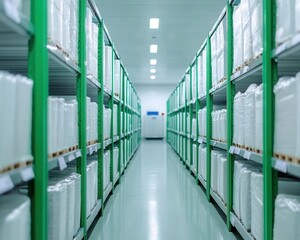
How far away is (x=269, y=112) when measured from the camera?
1879 mm

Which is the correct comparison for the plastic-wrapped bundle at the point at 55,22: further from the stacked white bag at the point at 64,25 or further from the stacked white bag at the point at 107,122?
the stacked white bag at the point at 107,122

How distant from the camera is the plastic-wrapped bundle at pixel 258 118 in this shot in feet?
6.79

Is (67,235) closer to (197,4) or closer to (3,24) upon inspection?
(3,24)

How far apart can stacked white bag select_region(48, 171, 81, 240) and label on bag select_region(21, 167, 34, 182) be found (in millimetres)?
384

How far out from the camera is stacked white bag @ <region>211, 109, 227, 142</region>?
3221mm

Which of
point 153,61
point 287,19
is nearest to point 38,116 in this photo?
point 287,19

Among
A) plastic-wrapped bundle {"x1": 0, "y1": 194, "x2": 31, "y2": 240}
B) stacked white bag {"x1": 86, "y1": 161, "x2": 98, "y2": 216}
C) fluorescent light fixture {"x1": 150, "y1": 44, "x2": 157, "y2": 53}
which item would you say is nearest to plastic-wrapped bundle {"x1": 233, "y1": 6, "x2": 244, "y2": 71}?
stacked white bag {"x1": 86, "y1": 161, "x2": 98, "y2": 216}

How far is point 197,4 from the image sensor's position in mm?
6359

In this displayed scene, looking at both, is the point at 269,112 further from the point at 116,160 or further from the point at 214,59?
the point at 116,160

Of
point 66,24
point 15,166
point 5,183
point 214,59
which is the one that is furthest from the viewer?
point 214,59

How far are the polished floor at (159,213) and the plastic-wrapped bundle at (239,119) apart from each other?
87 centimetres

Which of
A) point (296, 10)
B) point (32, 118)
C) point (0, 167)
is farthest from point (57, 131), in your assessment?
point (296, 10)

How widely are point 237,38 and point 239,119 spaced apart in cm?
69

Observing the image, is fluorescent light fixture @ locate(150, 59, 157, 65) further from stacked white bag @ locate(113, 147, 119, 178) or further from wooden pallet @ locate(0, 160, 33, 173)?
wooden pallet @ locate(0, 160, 33, 173)
